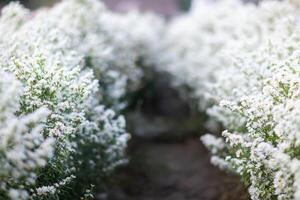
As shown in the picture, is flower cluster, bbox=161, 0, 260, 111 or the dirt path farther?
flower cluster, bbox=161, 0, 260, 111

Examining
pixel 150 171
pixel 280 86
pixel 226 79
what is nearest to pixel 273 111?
pixel 280 86

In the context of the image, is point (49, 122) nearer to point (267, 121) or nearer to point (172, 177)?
point (267, 121)

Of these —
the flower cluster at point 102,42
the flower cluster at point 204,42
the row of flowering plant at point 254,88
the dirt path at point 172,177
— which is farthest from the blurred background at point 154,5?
the dirt path at point 172,177

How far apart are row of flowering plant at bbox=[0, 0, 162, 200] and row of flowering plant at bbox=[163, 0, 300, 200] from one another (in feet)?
4.97

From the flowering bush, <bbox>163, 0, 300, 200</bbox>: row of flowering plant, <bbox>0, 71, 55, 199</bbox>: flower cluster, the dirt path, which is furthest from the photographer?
the dirt path

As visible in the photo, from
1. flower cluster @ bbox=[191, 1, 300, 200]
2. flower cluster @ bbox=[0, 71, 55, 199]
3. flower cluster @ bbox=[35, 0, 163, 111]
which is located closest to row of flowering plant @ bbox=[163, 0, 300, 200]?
flower cluster @ bbox=[191, 1, 300, 200]

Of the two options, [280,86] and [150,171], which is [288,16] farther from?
[150,171]

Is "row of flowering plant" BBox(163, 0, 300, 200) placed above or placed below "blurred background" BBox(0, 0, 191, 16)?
below

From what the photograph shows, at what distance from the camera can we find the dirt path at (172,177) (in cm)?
728

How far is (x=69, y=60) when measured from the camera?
5691mm

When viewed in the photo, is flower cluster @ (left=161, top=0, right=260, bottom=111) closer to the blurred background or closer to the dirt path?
the dirt path

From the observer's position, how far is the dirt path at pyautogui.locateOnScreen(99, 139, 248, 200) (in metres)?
7.28

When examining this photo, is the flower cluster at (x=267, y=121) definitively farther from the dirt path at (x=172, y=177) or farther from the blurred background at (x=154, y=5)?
the blurred background at (x=154, y=5)

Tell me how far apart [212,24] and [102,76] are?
450 centimetres
